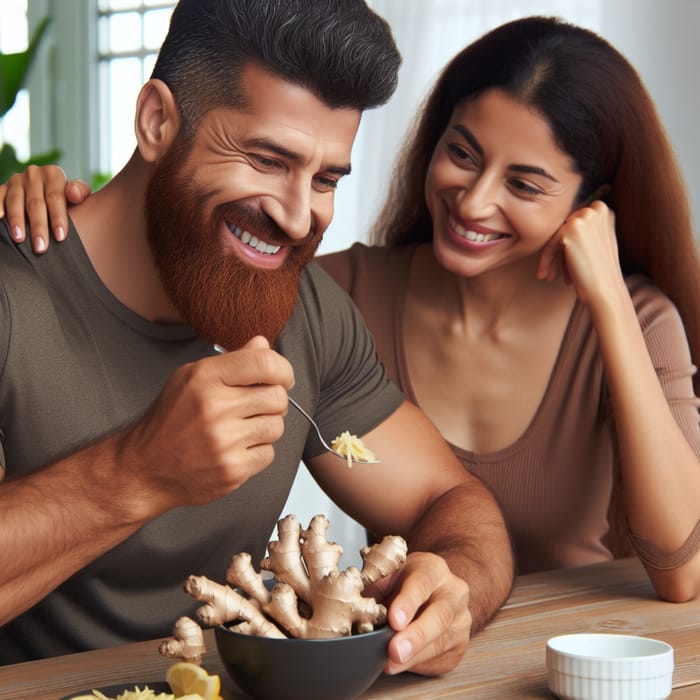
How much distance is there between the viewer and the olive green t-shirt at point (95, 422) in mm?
1409

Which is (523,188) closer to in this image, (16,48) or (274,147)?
(274,147)

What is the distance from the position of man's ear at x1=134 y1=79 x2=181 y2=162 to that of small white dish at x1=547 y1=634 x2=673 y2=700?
2.74 feet

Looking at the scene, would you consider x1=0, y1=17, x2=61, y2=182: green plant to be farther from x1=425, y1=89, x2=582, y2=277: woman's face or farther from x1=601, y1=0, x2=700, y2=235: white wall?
x1=425, y1=89, x2=582, y2=277: woman's face

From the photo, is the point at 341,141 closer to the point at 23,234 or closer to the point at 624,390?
the point at 23,234

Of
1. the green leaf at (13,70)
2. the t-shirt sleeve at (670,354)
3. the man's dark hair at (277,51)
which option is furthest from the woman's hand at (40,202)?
the green leaf at (13,70)

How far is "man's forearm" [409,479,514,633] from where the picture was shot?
4.52 feet

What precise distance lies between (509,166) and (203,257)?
0.66 m

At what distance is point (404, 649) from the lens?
1.05 meters

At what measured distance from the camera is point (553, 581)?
1619 mm

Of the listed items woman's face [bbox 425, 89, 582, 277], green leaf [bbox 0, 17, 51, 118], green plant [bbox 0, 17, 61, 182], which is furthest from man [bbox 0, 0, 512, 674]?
green leaf [bbox 0, 17, 51, 118]

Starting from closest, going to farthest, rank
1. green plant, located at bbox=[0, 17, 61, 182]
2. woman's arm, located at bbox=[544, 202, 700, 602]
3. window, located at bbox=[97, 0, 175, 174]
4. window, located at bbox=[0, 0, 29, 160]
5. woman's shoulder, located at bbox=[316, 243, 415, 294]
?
woman's arm, located at bbox=[544, 202, 700, 602] → woman's shoulder, located at bbox=[316, 243, 415, 294] → green plant, located at bbox=[0, 17, 61, 182] → window, located at bbox=[97, 0, 175, 174] → window, located at bbox=[0, 0, 29, 160]

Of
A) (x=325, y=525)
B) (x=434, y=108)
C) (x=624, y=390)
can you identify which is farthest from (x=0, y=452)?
(x=434, y=108)

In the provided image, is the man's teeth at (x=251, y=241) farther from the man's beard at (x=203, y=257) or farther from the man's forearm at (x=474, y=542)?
the man's forearm at (x=474, y=542)

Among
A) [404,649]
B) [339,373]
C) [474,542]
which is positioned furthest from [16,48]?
[404,649]
